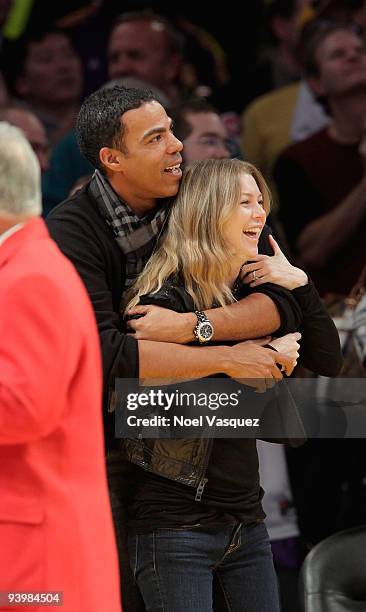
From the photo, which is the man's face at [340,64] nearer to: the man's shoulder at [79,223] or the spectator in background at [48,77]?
the spectator in background at [48,77]

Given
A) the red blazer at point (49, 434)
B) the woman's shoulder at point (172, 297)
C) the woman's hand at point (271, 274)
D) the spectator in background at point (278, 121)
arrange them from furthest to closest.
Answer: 1. the spectator in background at point (278, 121)
2. the woman's hand at point (271, 274)
3. the woman's shoulder at point (172, 297)
4. the red blazer at point (49, 434)

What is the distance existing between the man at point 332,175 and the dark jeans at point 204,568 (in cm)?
189

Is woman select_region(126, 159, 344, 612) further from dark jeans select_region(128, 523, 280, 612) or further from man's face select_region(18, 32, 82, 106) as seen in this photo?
man's face select_region(18, 32, 82, 106)

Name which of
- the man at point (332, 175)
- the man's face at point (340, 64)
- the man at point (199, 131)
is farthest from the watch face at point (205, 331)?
the man's face at point (340, 64)

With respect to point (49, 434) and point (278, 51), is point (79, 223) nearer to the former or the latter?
point (49, 434)

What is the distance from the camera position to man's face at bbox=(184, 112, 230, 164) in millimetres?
4109

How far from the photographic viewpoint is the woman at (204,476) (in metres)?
2.81

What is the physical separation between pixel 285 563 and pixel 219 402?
6.41 feet

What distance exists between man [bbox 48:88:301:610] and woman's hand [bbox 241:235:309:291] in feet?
0.10

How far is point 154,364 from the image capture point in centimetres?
276

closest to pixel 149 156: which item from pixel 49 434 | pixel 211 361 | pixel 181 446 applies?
pixel 211 361

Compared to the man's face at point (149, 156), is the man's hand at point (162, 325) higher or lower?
lower

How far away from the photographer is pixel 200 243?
2.87 meters

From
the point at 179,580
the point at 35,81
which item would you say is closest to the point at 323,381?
the point at 179,580
